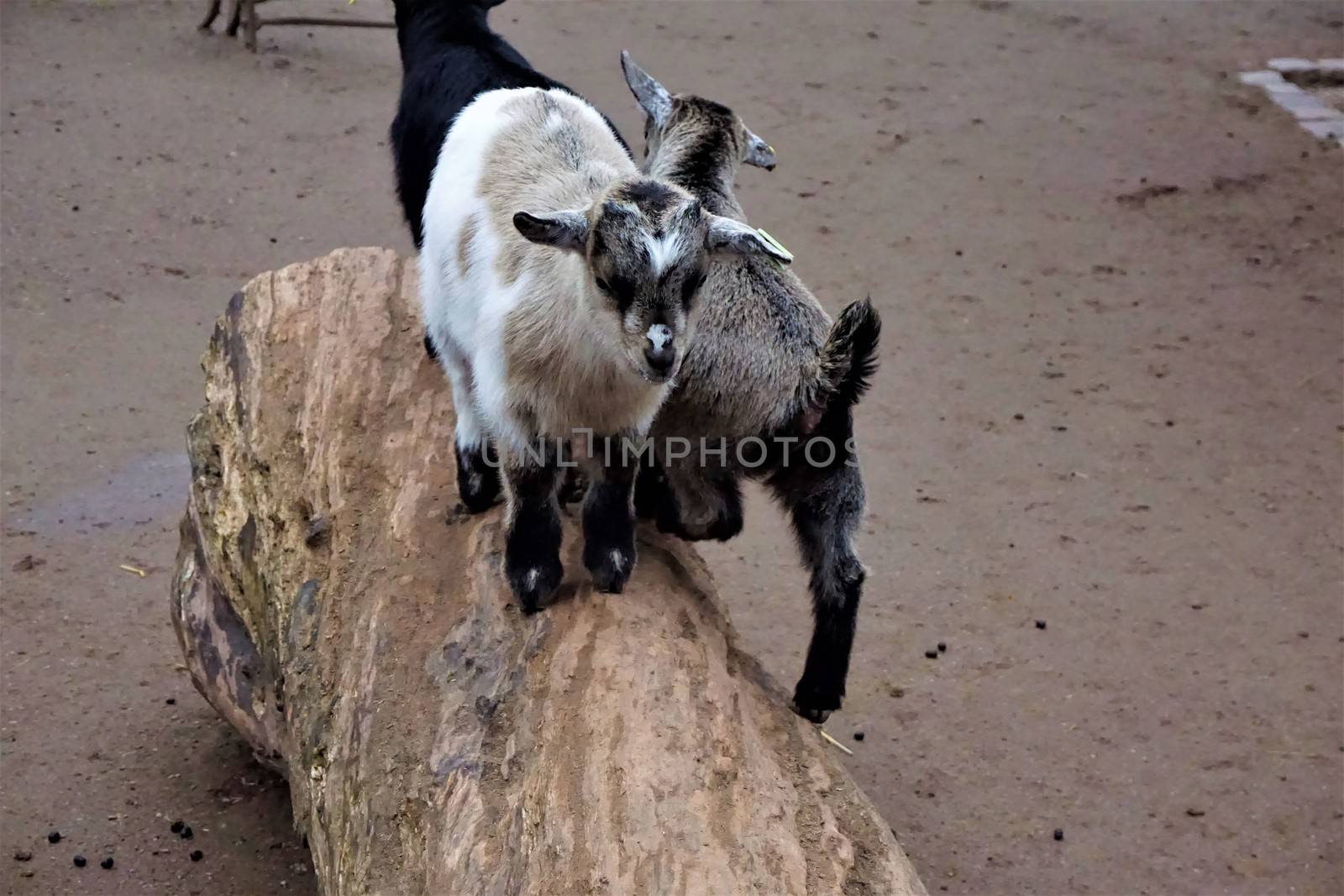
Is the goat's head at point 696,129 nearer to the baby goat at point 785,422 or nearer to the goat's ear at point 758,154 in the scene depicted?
the goat's ear at point 758,154

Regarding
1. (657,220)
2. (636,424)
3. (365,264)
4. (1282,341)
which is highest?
(657,220)

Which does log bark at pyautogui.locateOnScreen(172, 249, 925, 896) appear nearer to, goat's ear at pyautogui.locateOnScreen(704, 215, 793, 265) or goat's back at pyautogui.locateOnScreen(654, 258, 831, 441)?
goat's back at pyautogui.locateOnScreen(654, 258, 831, 441)

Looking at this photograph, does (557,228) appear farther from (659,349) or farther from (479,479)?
(479,479)

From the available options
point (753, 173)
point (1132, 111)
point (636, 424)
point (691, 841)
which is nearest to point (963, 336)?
point (753, 173)

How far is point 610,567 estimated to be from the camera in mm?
2963

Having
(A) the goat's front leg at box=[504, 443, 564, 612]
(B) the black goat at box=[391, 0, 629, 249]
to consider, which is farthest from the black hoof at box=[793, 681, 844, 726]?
(B) the black goat at box=[391, 0, 629, 249]

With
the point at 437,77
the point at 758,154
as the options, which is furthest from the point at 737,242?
the point at 437,77

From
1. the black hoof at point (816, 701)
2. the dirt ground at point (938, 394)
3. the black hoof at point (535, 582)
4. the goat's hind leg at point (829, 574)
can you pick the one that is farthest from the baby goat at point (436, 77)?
the dirt ground at point (938, 394)

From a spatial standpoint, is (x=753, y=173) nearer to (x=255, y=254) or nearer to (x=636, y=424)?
(x=255, y=254)

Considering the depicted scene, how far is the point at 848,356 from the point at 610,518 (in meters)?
0.61

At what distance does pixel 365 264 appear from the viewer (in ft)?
13.4

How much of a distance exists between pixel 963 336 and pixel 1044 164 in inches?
88.5

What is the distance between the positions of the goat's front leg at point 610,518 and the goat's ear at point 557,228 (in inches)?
19.7

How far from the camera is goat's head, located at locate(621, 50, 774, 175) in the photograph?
3504 mm
